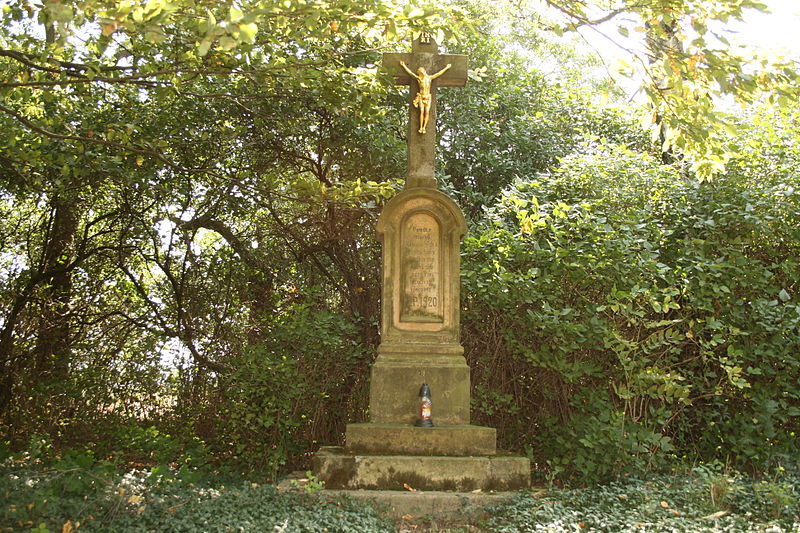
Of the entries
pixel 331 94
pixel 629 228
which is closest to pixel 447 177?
pixel 331 94

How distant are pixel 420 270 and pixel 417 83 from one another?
6.38 feet

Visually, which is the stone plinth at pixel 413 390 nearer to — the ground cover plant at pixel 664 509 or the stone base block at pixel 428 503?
the stone base block at pixel 428 503

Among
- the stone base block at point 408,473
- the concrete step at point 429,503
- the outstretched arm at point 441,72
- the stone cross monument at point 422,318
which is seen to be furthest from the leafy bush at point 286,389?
the outstretched arm at point 441,72

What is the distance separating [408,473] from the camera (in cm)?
560

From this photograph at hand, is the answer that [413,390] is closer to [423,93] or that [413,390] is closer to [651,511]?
[651,511]

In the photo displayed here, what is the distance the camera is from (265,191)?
24.8ft

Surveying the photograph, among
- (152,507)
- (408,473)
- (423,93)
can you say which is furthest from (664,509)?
(423,93)

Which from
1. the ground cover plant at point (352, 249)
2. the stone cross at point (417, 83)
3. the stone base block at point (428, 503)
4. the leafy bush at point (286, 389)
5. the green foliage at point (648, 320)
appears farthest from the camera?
the leafy bush at point (286, 389)

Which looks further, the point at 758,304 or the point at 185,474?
the point at 758,304

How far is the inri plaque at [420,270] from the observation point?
6.60m

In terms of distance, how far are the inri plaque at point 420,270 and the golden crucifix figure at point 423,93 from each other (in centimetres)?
100

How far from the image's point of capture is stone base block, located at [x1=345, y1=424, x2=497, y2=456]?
5.91 metres

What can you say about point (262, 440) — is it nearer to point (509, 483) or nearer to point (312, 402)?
point (312, 402)

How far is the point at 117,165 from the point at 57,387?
2.81 m
